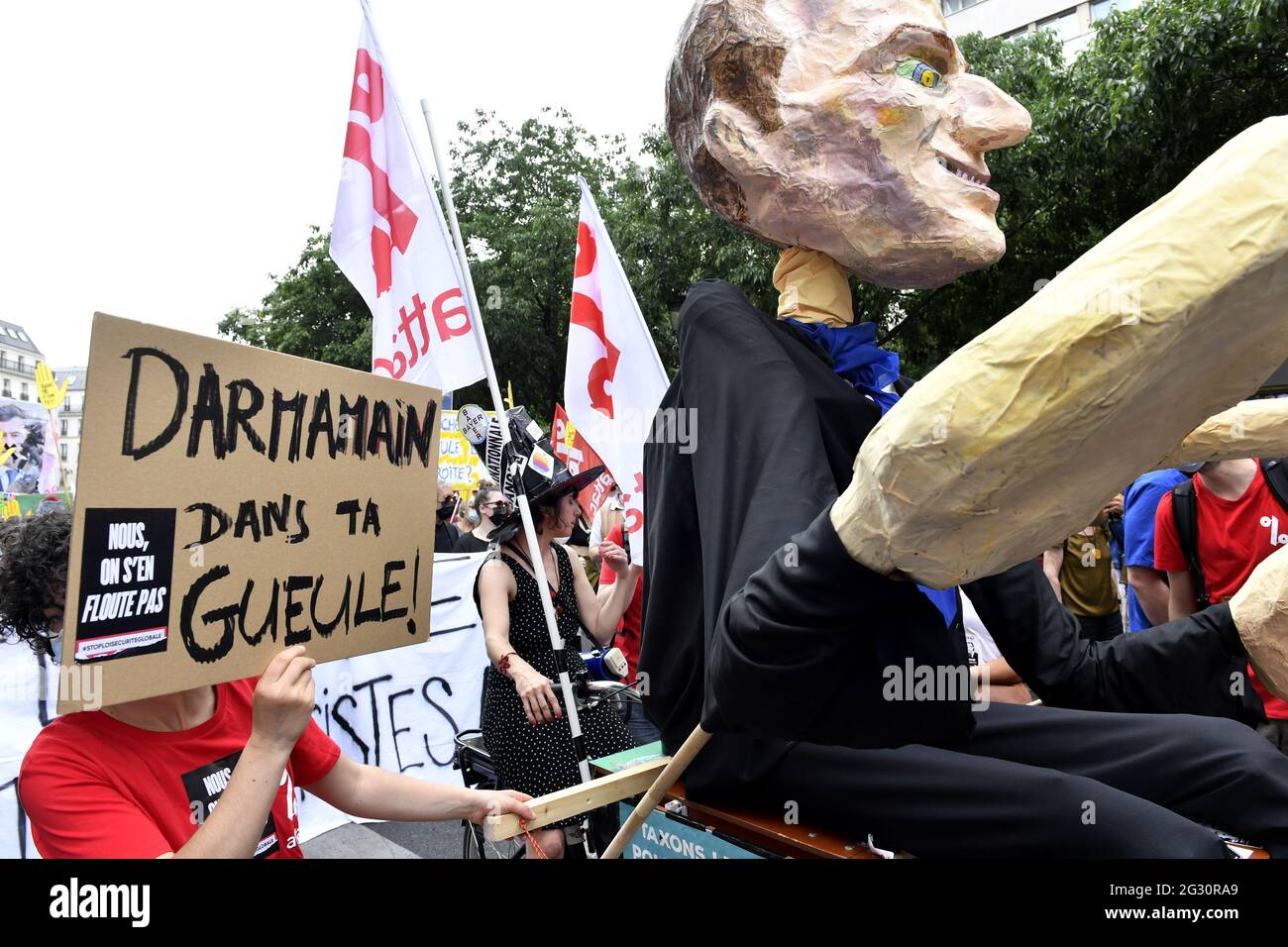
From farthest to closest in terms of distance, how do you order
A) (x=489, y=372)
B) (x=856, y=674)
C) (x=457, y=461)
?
(x=457, y=461) → (x=489, y=372) → (x=856, y=674)

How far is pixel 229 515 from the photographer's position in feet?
5.75

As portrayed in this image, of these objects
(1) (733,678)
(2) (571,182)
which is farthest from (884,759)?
(2) (571,182)

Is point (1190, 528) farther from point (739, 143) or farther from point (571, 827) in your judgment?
point (739, 143)

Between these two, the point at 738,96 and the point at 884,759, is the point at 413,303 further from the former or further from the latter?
the point at 884,759

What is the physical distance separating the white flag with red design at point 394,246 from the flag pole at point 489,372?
3 cm

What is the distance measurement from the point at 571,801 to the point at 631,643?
141 inches

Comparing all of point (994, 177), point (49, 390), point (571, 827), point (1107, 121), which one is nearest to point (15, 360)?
point (49, 390)

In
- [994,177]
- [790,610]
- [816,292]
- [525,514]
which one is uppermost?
[994,177]

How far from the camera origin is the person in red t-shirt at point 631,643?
411cm

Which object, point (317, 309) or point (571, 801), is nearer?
point (571, 801)

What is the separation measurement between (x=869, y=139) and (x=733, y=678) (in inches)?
41.3

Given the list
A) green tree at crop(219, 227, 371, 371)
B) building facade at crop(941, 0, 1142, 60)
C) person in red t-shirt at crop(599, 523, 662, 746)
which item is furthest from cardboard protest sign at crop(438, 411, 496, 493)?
building facade at crop(941, 0, 1142, 60)

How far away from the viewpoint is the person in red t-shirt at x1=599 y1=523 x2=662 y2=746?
4113mm

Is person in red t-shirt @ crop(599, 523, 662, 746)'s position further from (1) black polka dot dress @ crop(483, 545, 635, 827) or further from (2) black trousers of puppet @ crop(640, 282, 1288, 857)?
(2) black trousers of puppet @ crop(640, 282, 1288, 857)
